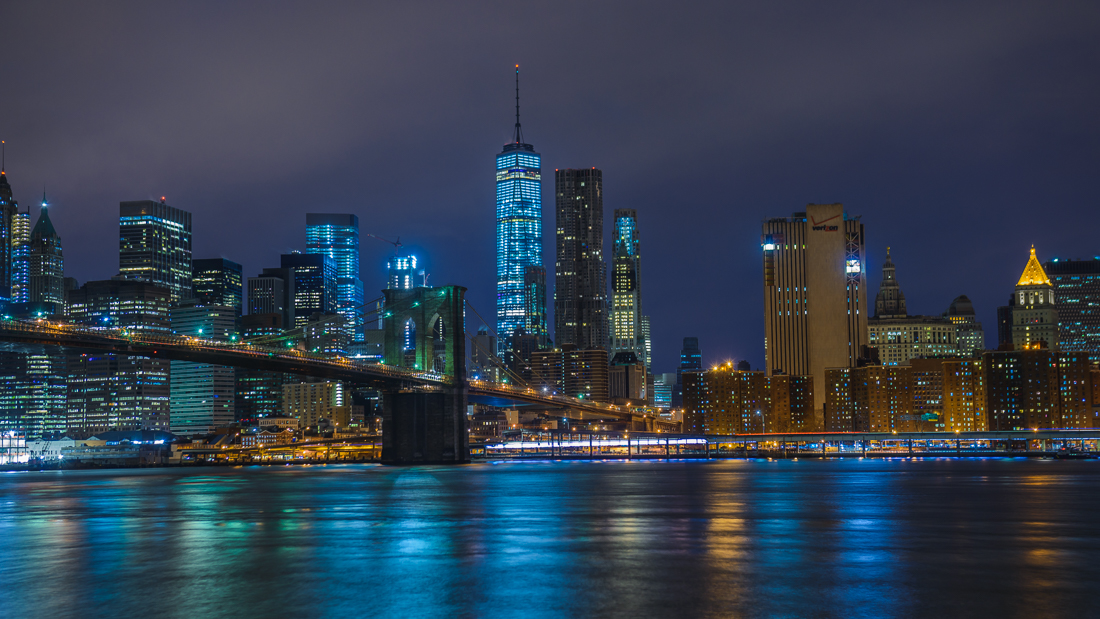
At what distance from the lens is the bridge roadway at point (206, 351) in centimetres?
7343

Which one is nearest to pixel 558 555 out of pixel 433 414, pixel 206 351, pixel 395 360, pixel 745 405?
pixel 206 351

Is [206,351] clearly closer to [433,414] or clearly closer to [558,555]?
[433,414]

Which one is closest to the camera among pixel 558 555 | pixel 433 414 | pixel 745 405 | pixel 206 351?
pixel 558 555

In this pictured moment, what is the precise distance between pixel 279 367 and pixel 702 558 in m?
63.0

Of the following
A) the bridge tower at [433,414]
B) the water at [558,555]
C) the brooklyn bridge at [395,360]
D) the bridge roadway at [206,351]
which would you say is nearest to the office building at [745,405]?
the brooklyn bridge at [395,360]

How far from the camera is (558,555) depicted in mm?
30219

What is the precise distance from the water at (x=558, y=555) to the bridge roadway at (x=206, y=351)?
19.2 meters

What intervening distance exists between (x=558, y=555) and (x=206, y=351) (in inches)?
2307

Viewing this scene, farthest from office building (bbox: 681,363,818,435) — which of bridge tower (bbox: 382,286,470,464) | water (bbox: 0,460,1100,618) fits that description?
water (bbox: 0,460,1100,618)

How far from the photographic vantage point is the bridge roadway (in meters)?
73.4

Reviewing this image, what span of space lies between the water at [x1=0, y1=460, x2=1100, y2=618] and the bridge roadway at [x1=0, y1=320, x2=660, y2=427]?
755 inches

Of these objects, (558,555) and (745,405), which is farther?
(745,405)

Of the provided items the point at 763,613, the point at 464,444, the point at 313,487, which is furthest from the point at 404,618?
the point at 464,444

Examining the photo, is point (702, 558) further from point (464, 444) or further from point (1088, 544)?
point (464, 444)
